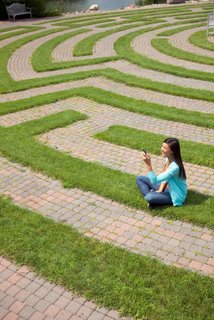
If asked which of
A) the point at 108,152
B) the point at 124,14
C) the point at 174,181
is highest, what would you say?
the point at 124,14

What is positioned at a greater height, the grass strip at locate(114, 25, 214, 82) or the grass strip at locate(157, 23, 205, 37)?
the grass strip at locate(157, 23, 205, 37)

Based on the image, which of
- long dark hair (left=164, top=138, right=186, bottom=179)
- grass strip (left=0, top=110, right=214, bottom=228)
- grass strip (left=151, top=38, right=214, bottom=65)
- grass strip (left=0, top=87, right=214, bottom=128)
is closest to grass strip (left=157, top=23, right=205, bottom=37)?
grass strip (left=151, top=38, right=214, bottom=65)

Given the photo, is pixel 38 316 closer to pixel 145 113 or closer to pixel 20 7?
pixel 145 113

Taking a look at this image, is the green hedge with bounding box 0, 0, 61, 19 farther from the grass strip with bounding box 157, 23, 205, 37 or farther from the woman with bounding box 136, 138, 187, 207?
the woman with bounding box 136, 138, 187, 207

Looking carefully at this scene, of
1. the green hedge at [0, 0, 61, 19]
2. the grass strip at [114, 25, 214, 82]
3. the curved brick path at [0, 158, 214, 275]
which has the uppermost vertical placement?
the green hedge at [0, 0, 61, 19]

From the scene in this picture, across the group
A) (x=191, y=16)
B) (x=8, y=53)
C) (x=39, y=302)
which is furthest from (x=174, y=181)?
(x=191, y=16)

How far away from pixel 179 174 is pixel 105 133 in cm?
377

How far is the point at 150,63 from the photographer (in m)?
16.3

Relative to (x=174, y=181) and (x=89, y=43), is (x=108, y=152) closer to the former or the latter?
(x=174, y=181)

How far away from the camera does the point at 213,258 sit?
5609mm

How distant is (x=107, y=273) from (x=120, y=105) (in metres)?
7.33

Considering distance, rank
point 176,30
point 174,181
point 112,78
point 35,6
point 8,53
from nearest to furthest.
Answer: point 174,181
point 112,78
point 8,53
point 176,30
point 35,6

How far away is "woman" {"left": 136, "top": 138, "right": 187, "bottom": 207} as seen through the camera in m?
6.38

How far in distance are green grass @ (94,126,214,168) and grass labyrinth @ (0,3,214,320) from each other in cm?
3
